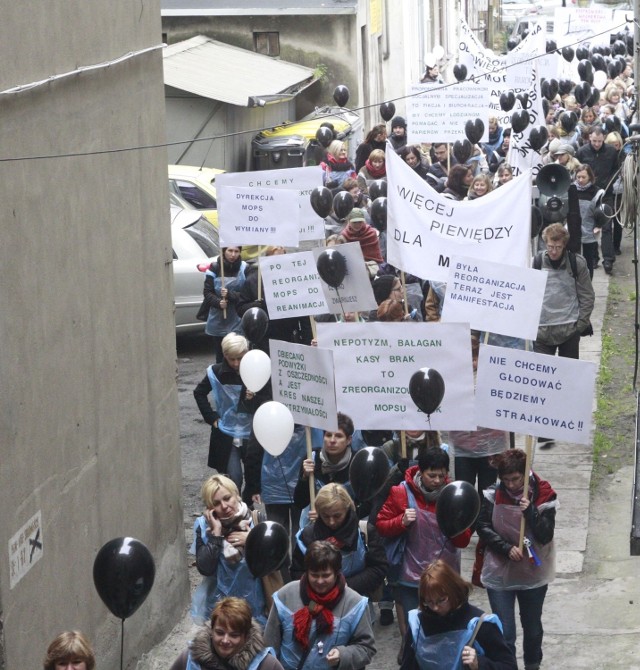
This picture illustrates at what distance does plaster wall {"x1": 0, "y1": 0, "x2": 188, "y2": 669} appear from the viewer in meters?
6.20

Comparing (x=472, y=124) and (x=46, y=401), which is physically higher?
(x=472, y=124)

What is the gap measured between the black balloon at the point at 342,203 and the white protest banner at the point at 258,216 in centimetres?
150

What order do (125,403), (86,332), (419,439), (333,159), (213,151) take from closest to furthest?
(86,332) → (125,403) → (419,439) → (333,159) → (213,151)

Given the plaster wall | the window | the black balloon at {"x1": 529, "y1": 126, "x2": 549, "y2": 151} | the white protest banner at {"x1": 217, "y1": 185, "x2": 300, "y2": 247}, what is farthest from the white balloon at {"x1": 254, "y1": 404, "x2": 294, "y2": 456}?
the window

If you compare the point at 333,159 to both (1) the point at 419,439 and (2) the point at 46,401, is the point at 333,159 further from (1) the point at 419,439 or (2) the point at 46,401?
(2) the point at 46,401

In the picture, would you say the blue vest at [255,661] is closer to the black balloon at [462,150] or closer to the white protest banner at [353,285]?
the white protest banner at [353,285]

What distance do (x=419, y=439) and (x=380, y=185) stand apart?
7.21 metres

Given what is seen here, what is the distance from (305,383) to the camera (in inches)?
316

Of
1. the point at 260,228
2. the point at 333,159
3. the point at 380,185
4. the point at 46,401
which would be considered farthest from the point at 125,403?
the point at 333,159

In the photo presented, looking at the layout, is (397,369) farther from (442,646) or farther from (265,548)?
(442,646)

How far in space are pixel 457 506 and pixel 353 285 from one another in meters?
4.00

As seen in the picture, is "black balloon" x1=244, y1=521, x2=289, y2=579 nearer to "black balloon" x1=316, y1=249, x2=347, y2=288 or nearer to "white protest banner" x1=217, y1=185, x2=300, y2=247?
"black balloon" x1=316, y1=249, x2=347, y2=288

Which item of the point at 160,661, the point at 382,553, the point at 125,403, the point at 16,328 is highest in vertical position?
the point at 16,328

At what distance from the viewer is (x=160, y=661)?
8.32 m
